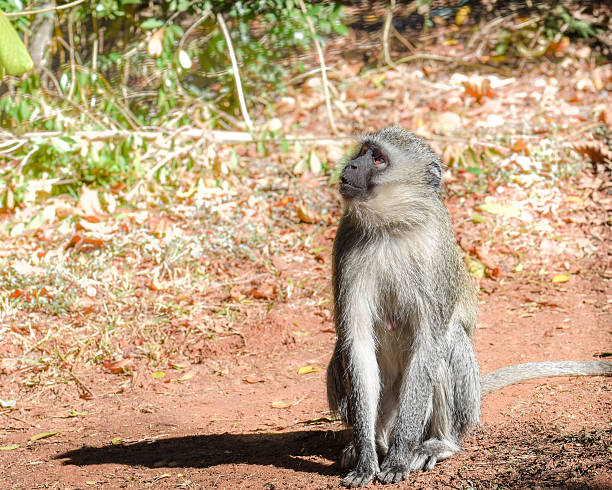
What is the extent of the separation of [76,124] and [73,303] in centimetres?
290

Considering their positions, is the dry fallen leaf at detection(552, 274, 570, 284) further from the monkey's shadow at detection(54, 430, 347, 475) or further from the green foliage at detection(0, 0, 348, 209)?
the green foliage at detection(0, 0, 348, 209)

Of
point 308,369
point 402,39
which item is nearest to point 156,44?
point 402,39

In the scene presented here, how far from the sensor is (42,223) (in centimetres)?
799

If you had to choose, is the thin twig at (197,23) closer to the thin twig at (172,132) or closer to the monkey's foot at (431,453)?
the thin twig at (172,132)

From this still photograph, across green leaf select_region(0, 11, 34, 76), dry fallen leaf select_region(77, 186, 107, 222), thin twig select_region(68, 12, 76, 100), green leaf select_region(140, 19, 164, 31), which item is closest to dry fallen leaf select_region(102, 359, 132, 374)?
dry fallen leaf select_region(77, 186, 107, 222)

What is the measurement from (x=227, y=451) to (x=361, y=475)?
1.09 m

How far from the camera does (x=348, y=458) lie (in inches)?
157

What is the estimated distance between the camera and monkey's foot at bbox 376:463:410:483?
367 cm

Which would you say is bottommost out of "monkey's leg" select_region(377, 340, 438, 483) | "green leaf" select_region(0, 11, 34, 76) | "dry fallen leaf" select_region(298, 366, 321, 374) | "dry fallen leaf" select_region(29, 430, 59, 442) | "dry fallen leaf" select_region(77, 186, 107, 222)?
"dry fallen leaf" select_region(298, 366, 321, 374)

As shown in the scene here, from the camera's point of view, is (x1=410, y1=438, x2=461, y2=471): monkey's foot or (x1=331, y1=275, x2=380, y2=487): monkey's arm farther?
(x1=410, y1=438, x2=461, y2=471): monkey's foot

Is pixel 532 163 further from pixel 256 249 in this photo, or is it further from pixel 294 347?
pixel 294 347

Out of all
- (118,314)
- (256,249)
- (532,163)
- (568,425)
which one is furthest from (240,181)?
(568,425)

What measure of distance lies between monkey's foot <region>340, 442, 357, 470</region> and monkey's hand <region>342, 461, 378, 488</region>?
19cm

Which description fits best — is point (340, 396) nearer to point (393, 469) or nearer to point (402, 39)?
point (393, 469)
